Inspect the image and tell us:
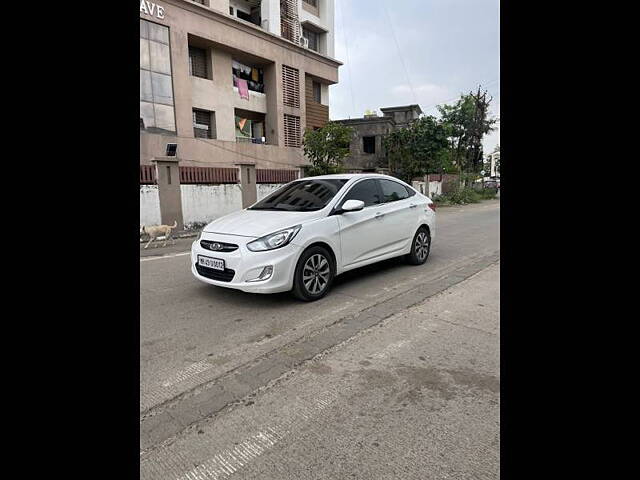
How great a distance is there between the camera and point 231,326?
3852 millimetres

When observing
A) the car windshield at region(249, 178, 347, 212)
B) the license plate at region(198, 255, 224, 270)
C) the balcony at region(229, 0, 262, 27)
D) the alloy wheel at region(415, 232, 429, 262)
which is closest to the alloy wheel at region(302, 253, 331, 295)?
the car windshield at region(249, 178, 347, 212)

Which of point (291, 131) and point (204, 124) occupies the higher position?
point (291, 131)

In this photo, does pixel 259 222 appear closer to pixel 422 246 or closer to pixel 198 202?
pixel 422 246

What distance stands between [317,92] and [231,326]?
21.5 m

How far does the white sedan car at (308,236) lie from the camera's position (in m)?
4.22

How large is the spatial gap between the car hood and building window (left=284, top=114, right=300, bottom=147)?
16.3 m

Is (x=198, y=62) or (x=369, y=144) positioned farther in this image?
(x=369, y=144)

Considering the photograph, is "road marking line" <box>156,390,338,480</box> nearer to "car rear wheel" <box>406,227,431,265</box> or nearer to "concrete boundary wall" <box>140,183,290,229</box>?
"car rear wheel" <box>406,227,431,265</box>

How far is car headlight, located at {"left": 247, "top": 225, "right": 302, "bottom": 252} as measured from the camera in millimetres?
4219

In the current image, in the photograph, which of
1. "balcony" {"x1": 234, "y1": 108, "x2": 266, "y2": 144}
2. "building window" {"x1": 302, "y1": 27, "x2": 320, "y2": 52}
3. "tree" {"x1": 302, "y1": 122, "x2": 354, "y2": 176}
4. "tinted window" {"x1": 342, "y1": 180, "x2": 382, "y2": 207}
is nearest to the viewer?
"tinted window" {"x1": 342, "y1": 180, "x2": 382, "y2": 207}

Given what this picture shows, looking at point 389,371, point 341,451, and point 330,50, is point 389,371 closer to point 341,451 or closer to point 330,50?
point 341,451

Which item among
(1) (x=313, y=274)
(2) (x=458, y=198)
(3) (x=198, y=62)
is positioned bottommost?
(1) (x=313, y=274)

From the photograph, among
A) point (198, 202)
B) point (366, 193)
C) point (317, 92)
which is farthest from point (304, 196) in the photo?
point (317, 92)
